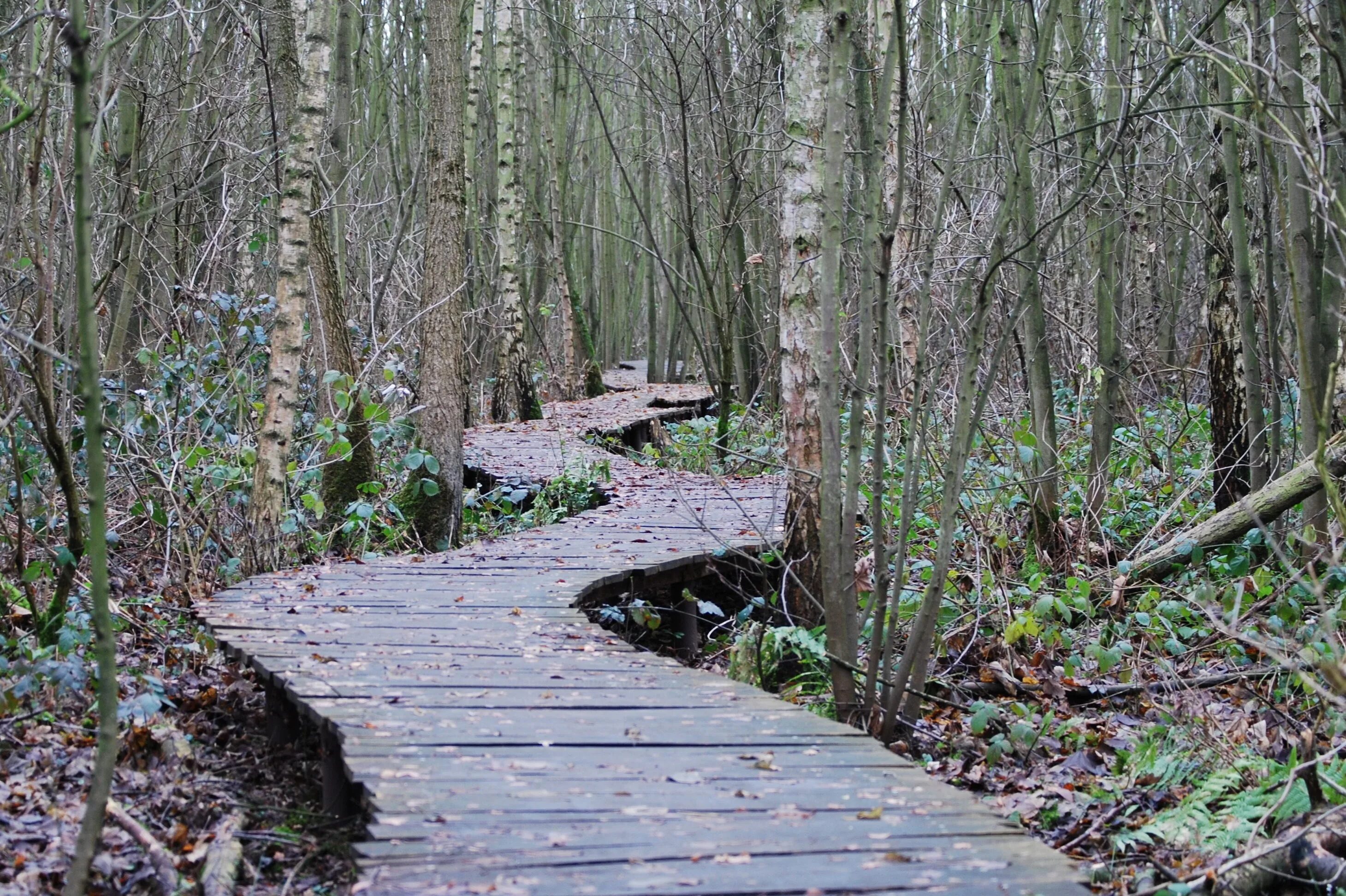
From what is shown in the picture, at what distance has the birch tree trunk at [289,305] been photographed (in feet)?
22.7

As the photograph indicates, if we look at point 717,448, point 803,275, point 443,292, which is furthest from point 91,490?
point 717,448

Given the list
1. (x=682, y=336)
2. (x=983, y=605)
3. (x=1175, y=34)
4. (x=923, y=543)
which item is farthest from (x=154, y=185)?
(x=682, y=336)

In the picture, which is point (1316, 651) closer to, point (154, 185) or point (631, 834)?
point (631, 834)

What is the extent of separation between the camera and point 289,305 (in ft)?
22.7

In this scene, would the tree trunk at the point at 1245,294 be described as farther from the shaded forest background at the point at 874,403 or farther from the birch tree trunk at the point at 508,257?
the birch tree trunk at the point at 508,257

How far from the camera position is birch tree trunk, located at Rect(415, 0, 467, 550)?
26.8 feet

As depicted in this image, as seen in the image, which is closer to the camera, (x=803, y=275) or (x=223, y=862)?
(x=223, y=862)

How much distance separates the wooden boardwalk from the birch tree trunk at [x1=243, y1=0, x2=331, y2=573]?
427 millimetres

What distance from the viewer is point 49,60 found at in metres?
4.74

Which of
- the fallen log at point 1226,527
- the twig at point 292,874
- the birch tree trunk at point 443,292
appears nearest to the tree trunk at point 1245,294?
the fallen log at point 1226,527

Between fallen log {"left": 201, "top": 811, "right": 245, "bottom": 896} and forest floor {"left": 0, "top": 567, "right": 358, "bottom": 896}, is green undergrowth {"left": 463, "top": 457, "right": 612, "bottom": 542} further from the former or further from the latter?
fallen log {"left": 201, "top": 811, "right": 245, "bottom": 896}

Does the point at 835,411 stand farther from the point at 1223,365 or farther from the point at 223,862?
the point at 1223,365

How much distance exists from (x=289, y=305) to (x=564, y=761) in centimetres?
411

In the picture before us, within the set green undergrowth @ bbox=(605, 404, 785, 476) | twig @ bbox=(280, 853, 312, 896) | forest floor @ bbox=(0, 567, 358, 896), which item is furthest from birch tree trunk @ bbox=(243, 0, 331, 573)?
green undergrowth @ bbox=(605, 404, 785, 476)
